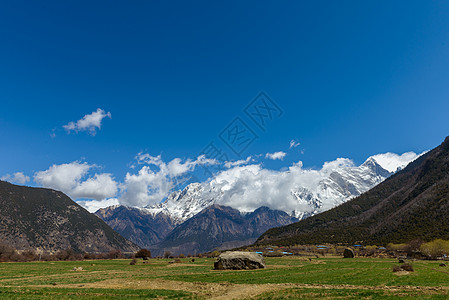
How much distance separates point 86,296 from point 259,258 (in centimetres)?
4023

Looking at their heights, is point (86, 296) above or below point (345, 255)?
above

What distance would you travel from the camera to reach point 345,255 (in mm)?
110438

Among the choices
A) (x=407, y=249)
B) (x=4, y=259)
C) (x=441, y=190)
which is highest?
(x=441, y=190)

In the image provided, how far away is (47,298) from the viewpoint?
2277cm

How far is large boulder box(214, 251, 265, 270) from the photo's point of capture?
54719mm

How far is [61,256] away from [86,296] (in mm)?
121978

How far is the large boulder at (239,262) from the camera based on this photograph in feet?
180

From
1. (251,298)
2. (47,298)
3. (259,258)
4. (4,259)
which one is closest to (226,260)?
(259,258)

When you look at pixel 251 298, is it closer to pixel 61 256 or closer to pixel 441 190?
pixel 61 256

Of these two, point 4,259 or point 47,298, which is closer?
point 47,298

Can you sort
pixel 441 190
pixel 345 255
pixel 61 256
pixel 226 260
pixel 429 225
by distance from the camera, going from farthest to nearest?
pixel 441 190, pixel 429 225, pixel 61 256, pixel 345 255, pixel 226 260

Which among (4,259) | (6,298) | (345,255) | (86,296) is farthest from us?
(345,255)

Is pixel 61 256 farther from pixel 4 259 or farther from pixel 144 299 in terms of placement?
pixel 144 299

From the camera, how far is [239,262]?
2164 inches
